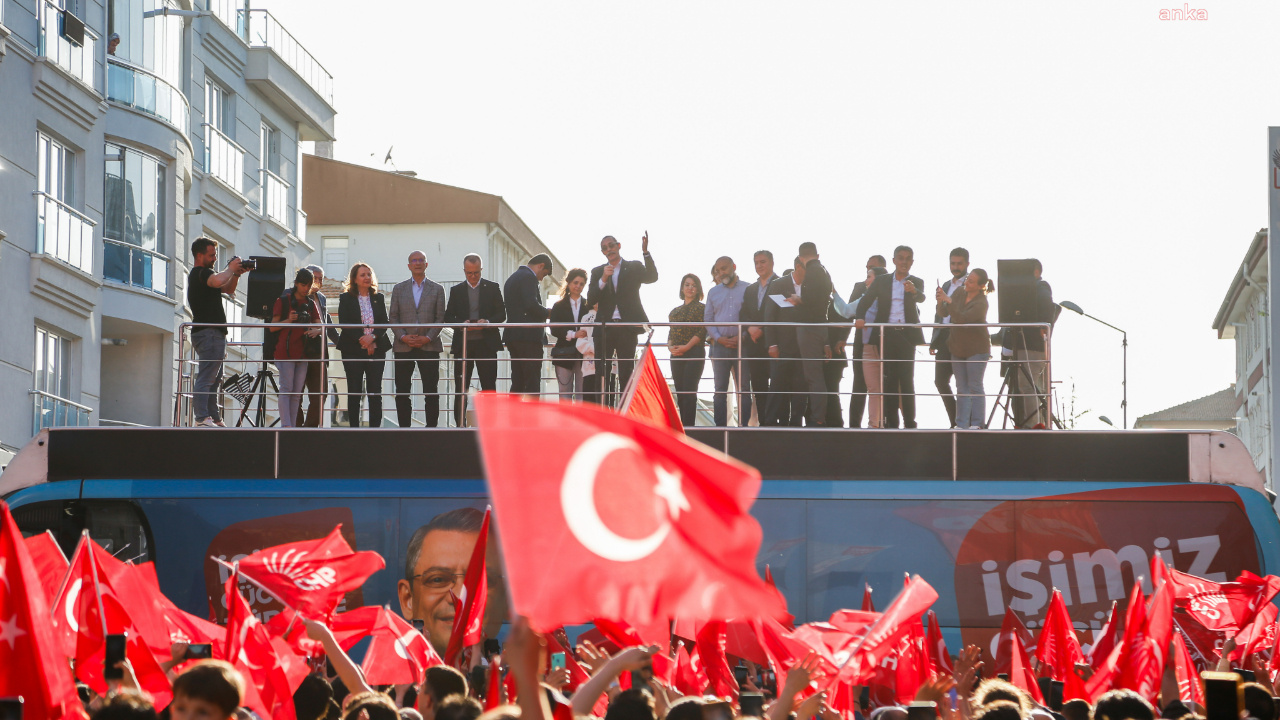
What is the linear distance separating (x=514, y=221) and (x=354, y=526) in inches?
1507

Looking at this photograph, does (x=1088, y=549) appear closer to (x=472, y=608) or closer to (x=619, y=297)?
(x=619, y=297)

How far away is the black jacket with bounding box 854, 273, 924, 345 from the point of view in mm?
13758

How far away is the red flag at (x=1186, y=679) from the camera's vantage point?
9105 mm

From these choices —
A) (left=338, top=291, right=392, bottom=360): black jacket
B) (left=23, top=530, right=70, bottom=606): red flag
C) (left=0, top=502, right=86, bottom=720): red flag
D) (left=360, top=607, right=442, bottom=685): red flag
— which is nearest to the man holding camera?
(left=338, top=291, right=392, bottom=360): black jacket

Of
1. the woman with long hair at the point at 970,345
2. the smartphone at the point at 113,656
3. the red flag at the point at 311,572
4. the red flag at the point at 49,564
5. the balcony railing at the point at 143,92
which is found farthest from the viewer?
the balcony railing at the point at 143,92

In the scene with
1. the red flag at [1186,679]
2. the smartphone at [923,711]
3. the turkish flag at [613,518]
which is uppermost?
the turkish flag at [613,518]

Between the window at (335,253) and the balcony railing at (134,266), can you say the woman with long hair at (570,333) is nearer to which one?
the balcony railing at (134,266)

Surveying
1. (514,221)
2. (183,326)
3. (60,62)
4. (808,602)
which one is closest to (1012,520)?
(808,602)

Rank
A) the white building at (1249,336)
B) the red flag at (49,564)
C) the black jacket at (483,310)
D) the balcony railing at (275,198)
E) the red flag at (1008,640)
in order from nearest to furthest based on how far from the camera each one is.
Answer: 1. the red flag at (49,564)
2. the red flag at (1008,640)
3. the black jacket at (483,310)
4. the balcony railing at (275,198)
5. the white building at (1249,336)

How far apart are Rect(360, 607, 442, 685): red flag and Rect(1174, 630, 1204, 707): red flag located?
4.64 metres

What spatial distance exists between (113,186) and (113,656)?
20975 mm

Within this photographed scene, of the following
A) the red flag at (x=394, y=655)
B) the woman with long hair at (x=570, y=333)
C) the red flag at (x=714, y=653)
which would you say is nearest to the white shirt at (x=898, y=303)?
the woman with long hair at (x=570, y=333)

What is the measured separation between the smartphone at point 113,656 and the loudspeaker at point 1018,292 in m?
9.40

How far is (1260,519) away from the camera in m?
12.8
